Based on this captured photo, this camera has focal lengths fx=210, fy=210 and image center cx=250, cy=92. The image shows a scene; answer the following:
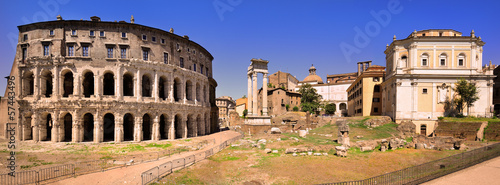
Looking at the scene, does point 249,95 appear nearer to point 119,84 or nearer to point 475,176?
point 119,84

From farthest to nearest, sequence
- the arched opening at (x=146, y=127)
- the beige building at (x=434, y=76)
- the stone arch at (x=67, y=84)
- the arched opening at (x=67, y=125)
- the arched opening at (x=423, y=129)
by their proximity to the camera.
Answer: the arched opening at (x=423, y=129), the beige building at (x=434, y=76), the arched opening at (x=146, y=127), the stone arch at (x=67, y=84), the arched opening at (x=67, y=125)

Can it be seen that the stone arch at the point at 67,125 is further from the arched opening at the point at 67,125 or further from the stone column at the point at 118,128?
the stone column at the point at 118,128

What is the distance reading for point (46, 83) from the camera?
29422 mm

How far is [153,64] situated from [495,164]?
121 ft

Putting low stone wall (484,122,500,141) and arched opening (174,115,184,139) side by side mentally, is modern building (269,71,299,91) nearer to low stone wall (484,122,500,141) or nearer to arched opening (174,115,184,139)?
arched opening (174,115,184,139)

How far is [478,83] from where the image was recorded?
3634cm

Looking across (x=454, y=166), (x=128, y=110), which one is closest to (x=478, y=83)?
(x=454, y=166)

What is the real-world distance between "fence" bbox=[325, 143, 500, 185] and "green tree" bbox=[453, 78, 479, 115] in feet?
83.2

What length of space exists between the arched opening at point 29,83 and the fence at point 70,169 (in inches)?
854

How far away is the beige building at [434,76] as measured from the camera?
36438mm

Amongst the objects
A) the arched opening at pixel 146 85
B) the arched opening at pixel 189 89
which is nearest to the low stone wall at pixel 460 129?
the arched opening at pixel 189 89

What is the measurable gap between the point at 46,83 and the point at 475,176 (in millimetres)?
45787

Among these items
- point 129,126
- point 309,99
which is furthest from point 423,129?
point 129,126

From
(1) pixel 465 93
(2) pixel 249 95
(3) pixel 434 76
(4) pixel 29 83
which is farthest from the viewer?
(2) pixel 249 95
